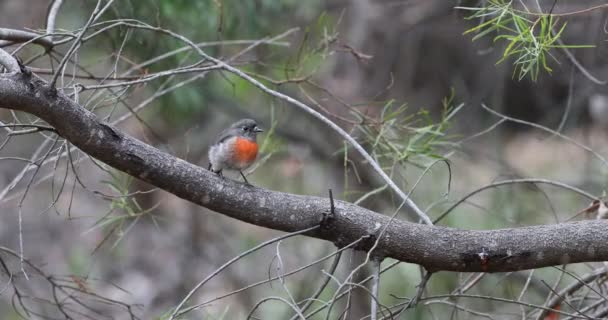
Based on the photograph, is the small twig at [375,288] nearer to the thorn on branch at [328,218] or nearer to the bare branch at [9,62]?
the thorn on branch at [328,218]

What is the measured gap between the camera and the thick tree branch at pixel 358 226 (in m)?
2.66

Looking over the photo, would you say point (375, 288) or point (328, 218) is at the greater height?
point (328, 218)

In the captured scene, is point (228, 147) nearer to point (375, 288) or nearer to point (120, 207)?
point (120, 207)

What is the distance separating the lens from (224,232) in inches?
326

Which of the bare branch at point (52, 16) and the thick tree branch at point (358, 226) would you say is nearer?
the thick tree branch at point (358, 226)

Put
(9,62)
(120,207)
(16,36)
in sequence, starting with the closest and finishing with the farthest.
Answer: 1. (9,62)
2. (16,36)
3. (120,207)

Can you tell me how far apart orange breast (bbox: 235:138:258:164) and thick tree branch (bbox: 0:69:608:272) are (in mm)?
1092

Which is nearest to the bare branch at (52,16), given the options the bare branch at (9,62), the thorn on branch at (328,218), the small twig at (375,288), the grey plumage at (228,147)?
the bare branch at (9,62)

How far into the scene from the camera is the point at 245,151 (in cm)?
399

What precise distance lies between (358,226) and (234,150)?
1.28m

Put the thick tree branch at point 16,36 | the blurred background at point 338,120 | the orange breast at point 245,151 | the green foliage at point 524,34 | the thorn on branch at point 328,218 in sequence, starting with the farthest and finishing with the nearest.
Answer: the blurred background at point 338,120 → the orange breast at point 245,151 → the thick tree branch at point 16,36 → the thorn on branch at point 328,218 → the green foliage at point 524,34

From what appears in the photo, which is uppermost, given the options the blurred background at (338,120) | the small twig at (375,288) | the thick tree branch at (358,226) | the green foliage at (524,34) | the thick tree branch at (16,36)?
the blurred background at (338,120)

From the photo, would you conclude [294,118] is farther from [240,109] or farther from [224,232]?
[224,232]

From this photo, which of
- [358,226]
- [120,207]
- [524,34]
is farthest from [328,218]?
[120,207]
